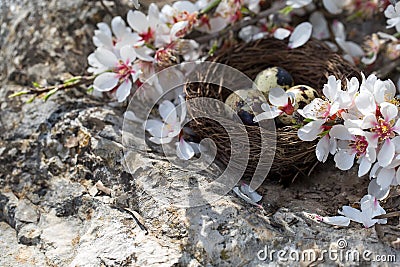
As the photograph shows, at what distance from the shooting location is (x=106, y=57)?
1.70m

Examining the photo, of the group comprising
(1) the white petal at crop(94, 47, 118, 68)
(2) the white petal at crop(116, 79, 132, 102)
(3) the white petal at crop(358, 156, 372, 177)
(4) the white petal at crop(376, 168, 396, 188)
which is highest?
(1) the white petal at crop(94, 47, 118, 68)

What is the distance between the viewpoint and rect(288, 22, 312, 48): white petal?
182 centimetres

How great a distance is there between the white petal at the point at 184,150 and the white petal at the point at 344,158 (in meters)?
0.39

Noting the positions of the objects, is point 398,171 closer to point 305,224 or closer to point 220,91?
point 305,224

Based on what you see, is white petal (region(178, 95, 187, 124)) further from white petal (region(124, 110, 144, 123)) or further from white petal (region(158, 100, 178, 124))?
white petal (region(124, 110, 144, 123))

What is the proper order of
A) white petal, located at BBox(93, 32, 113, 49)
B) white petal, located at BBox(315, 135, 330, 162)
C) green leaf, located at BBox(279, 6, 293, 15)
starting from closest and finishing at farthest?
white petal, located at BBox(315, 135, 330, 162), white petal, located at BBox(93, 32, 113, 49), green leaf, located at BBox(279, 6, 293, 15)

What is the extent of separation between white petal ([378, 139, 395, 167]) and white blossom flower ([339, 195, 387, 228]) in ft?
0.32

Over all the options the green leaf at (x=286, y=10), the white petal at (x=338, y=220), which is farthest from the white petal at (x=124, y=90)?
the white petal at (x=338, y=220)

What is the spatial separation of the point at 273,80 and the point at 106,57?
0.49 meters

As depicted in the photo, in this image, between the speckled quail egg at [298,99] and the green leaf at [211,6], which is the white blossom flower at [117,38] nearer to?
the green leaf at [211,6]

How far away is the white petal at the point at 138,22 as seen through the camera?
1.71 meters

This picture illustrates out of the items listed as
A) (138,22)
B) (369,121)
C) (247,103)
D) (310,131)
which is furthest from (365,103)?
(138,22)

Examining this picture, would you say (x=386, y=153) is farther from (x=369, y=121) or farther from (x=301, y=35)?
(x=301, y=35)

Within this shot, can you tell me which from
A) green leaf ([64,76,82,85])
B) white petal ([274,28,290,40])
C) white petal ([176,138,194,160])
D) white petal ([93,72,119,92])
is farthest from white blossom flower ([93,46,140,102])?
white petal ([274,28,290,40])
